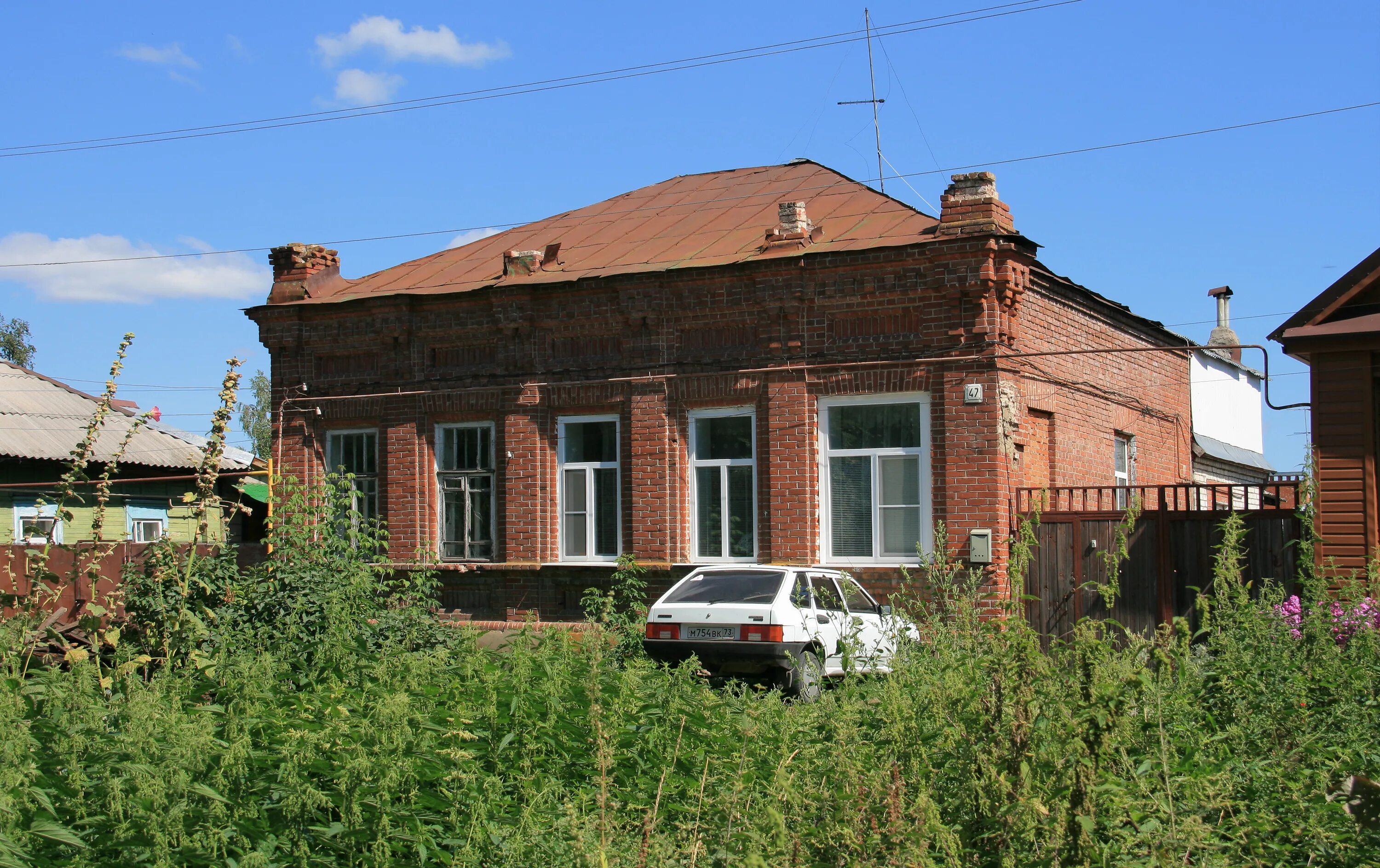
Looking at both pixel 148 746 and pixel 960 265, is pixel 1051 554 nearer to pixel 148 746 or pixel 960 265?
pixel 960 265

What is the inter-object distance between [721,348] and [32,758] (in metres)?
11.8

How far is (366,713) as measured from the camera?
6.25 metres

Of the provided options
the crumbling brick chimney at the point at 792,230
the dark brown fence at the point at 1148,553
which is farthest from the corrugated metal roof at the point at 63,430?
the dark brown fence at the point at 1148,553

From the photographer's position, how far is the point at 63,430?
76.6 feet

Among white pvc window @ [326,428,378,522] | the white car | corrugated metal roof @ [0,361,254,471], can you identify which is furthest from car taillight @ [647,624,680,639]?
corrugated metal roof @ [0,361,254,471]

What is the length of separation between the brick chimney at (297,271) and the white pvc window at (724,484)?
691cm

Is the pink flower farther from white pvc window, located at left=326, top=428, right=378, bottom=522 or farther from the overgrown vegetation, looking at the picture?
white pvc window, located at left=326, top=428, right=378, bottom=522

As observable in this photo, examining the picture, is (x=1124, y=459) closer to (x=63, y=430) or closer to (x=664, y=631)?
(x=664, y=631)

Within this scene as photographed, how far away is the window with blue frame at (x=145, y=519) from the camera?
A: 24078 mm

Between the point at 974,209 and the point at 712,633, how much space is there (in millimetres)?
Result: 6340

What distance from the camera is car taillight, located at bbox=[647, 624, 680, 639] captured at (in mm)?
12000

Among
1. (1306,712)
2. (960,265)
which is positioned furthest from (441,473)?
(1306,712)

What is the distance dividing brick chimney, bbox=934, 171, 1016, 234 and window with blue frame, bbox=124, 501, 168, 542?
16.1m

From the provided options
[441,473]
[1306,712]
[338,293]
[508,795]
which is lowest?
[508,795]
